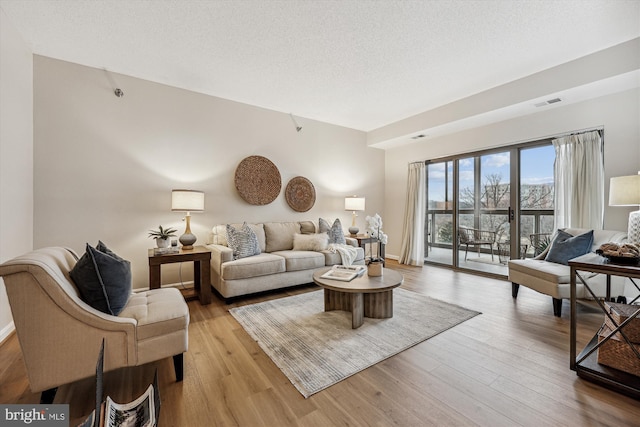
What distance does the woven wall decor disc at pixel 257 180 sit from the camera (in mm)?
4012

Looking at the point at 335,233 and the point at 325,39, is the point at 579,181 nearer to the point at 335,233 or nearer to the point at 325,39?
the point at 335,233

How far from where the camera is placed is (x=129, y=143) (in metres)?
3.28

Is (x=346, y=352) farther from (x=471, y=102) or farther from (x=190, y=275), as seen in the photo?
(x=471, y=102)

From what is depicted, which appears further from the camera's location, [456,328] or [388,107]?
[388,107]

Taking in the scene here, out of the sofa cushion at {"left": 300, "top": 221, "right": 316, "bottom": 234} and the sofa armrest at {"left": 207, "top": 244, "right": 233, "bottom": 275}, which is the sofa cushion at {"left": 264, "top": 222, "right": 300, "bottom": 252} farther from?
the sofa armrest at {"left": 207, "top": 244, "right": 233, "bottom": 275}

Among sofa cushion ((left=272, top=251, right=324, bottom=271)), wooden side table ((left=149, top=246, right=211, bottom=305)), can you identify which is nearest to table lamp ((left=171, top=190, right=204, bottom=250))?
wooden side table ((left=149, top=246, right=211, bottom=305))

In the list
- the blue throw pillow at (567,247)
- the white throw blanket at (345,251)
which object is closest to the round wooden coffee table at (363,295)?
the white throw blanket at (345,251)

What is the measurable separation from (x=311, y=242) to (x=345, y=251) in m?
0.50

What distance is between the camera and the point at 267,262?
3.24 meters

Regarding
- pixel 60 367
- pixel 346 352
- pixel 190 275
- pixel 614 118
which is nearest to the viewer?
pixel 60 367

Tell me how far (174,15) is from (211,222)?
2400 millimetres

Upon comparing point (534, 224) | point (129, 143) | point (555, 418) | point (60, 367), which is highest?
point (129, 143)

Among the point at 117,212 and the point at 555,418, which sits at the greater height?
the point at 117,212

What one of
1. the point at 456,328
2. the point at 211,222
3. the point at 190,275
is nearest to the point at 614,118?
the point at 456,328
